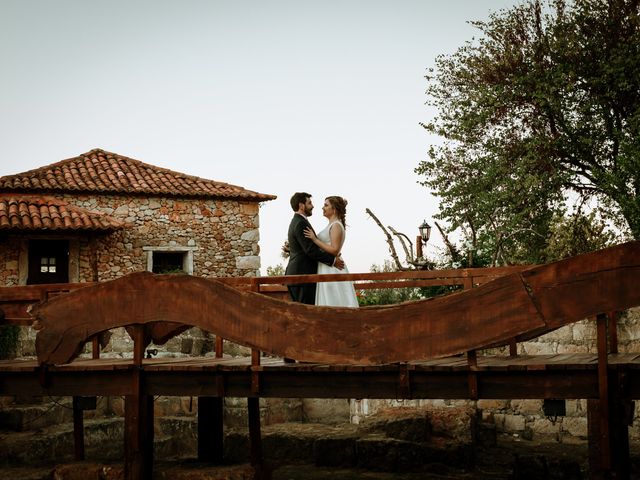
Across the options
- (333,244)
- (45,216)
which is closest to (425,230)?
(45,216)

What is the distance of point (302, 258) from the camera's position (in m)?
6.71

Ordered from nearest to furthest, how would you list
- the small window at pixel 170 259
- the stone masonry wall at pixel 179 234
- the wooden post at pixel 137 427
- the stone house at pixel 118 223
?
the wooden post at pixel 137 427 → the stone house at pixel 118 223 → the stone masonry wall at pixel 179 234 → the small window at pixel 170 259

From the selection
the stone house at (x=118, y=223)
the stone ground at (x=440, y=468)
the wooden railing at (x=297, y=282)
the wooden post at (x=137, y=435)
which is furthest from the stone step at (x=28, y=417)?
the stone house at (x=118, y=223)

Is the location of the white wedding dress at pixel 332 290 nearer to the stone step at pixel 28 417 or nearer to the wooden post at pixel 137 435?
the wooden post at pixel 137 435

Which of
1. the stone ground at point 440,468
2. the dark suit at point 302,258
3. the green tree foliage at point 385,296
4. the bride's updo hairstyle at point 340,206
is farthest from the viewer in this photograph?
the green tree foliage at point 385,296

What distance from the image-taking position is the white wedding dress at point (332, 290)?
6613mm

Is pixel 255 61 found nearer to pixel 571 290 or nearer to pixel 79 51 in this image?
pixel 79 51

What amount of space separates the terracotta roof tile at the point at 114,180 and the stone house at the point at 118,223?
0.03 meters

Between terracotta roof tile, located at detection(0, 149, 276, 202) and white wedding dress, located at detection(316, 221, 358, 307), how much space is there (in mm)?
13016

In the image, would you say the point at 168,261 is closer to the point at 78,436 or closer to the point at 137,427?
the point at 78,436

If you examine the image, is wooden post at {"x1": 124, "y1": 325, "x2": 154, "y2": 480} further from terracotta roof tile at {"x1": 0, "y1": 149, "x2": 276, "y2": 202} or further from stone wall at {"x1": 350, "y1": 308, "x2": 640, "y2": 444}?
terracotta roof tile at {"x1": 0, "y1": 149, "x2": 276, "y2": 202}

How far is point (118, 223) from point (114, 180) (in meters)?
1.78

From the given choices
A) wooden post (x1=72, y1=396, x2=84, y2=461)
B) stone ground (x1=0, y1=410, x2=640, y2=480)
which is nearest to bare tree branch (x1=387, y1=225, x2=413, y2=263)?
stone ground (x1=0, y1=410, x2=640, y2=480)

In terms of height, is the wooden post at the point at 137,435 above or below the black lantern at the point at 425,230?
below
